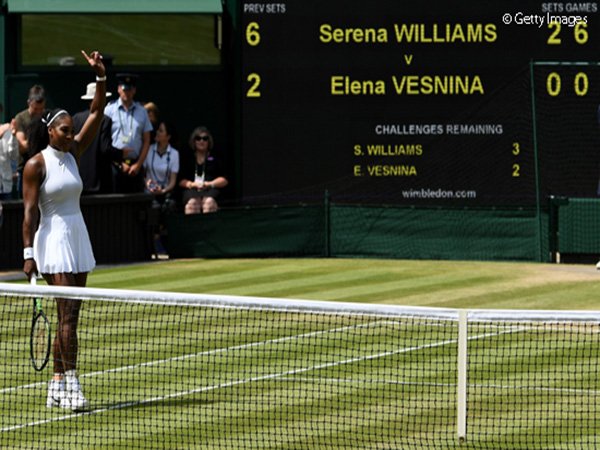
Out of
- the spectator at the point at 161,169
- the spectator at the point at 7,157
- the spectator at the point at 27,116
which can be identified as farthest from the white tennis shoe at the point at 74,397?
the spectator at the point at 161,169

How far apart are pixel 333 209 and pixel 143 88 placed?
3.57 meters

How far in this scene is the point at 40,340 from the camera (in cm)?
1259

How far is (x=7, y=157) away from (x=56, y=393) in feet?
29.2

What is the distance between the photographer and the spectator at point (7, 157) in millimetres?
20156

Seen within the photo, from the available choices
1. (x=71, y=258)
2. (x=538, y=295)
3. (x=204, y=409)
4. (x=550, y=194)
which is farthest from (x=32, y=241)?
(x=550, y=194)

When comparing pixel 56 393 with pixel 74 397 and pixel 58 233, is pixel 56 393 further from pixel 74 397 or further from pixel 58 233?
pixel 58 233

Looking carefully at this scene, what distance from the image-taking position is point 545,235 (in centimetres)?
2106

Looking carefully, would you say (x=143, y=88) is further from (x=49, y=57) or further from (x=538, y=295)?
(x=538, y=295)

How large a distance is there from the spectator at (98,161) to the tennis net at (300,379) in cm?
418

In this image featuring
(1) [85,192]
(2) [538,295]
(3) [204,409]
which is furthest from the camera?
(1) [85,192]

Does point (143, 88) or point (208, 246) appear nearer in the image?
point (208, 246)

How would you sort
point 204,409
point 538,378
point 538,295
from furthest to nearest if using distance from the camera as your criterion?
point 538,295
point 538,378
point 204,409

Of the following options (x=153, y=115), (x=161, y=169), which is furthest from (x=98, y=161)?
(x=153, y=115)

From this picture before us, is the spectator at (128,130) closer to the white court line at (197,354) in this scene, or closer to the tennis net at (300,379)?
the tennis net at (300,379)
